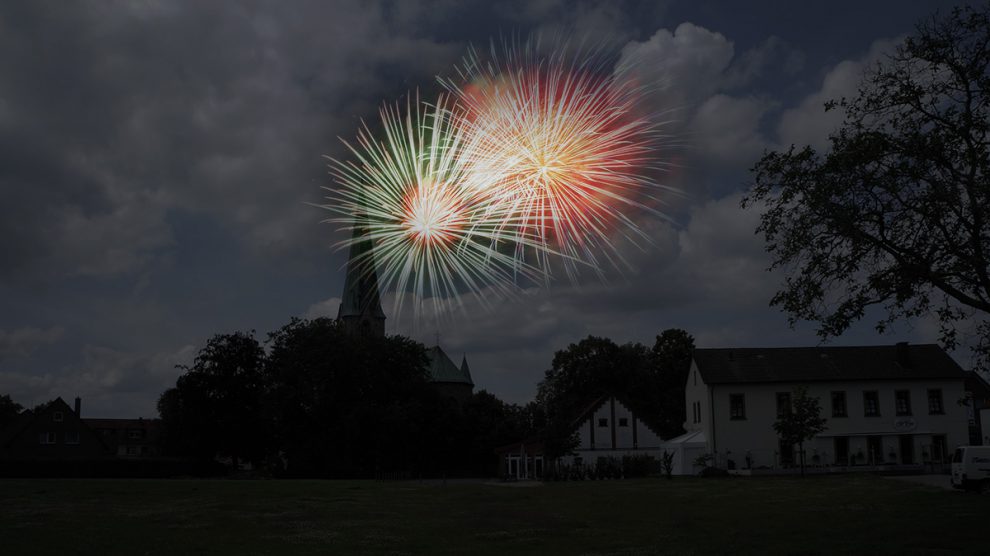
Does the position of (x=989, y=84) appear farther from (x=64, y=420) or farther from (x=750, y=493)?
(x=64, y=420)

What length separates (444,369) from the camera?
13575 cm

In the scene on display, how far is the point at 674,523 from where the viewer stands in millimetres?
22828

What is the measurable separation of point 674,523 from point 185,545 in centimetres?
1216

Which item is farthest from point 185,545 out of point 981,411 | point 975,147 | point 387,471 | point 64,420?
point 64,420

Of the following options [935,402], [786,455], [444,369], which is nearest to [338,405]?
[786,455]

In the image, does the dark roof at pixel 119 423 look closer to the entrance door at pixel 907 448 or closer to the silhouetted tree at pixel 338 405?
the silhouetted tree at pixel 338 405

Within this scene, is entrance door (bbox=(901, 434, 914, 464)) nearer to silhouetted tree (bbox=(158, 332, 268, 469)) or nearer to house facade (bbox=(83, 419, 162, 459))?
silhouetted tree (bbox=(158, 332, 268, 469))

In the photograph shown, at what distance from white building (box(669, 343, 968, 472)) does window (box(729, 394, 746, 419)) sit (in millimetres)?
70

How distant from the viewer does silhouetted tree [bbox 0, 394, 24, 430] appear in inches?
5655

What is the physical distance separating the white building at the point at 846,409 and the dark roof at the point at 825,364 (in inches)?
2.8

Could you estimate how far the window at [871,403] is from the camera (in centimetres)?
6022

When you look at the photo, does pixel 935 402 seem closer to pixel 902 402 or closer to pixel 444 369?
pixel 902 402

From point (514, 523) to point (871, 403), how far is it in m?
44.9

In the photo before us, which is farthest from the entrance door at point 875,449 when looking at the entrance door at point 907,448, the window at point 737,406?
the window at point 737,406
